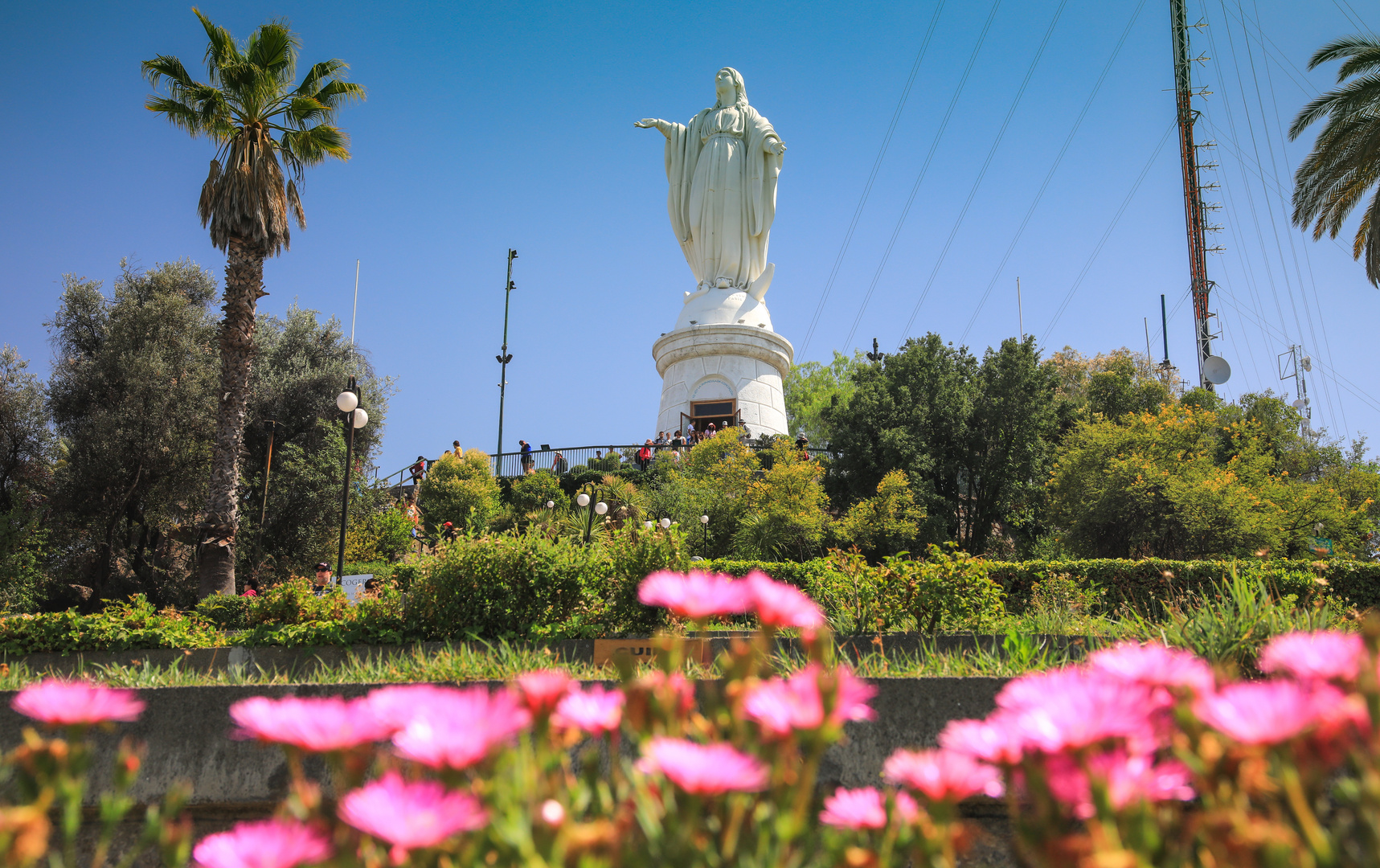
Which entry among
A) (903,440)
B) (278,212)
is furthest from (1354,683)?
(903,440)

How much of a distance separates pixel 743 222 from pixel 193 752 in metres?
32.0

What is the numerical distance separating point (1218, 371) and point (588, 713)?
37662mm

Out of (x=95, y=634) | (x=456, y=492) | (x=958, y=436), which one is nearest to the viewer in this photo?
(x=95, y=634)

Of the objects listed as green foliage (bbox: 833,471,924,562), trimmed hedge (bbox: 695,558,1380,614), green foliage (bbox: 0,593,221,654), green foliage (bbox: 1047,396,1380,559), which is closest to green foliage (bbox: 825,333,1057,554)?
green foliage (bbox: 833,471,924,562)

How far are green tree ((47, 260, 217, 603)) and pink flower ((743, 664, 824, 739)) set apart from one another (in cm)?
2327

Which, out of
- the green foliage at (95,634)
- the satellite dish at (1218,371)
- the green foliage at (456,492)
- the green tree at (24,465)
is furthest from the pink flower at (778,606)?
the satellite dish at (1218,371)

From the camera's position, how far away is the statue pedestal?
102 feet

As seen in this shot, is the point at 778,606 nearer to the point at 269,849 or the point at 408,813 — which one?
the point at 408,813

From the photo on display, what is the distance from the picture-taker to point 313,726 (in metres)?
1.03

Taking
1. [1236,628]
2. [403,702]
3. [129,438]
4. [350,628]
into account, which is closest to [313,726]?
[403,702]

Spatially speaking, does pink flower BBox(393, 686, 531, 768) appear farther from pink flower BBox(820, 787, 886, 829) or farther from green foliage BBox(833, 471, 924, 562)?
green foliage BBox(833, 471, 924, 562)

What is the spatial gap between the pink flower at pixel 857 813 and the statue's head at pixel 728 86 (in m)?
36.8

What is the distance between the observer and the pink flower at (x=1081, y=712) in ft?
3.11

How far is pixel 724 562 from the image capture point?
50.9 feet
